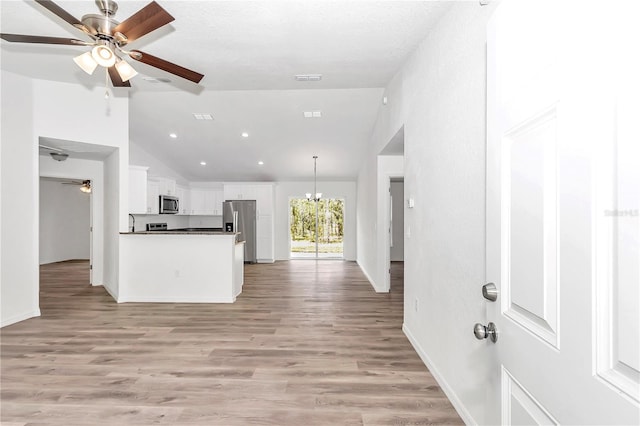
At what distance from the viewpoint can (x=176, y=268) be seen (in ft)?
15.7

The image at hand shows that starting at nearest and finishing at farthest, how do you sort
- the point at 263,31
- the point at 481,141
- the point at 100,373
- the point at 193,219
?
1. the point at 481,141
2. the point at 100,373
3. the point at 263,31
4. the point at 193,219

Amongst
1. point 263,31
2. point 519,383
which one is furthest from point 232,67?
point 519,383

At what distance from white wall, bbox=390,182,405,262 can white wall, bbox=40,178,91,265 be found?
26.7 feet

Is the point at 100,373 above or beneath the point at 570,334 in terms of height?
beneath

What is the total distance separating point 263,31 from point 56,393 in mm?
3198

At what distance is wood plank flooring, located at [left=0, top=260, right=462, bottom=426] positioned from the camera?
2.10m

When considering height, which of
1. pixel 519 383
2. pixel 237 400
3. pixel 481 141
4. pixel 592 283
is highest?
pixel 481 141

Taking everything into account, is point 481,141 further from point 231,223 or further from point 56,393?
point 231,223

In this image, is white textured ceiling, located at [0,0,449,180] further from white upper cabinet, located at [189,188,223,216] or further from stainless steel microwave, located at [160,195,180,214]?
white upper cabinet, located at [189,188,223,216]

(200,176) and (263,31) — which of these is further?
(200,176)

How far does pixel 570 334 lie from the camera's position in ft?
2.27

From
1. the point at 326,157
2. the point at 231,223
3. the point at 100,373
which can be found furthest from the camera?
the point at 231,223

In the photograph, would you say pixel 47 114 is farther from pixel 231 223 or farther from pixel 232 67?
pixel 231 223

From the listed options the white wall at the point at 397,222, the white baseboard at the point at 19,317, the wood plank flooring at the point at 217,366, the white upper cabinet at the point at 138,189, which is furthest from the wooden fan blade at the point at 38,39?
the white wall at the point at 397,222
